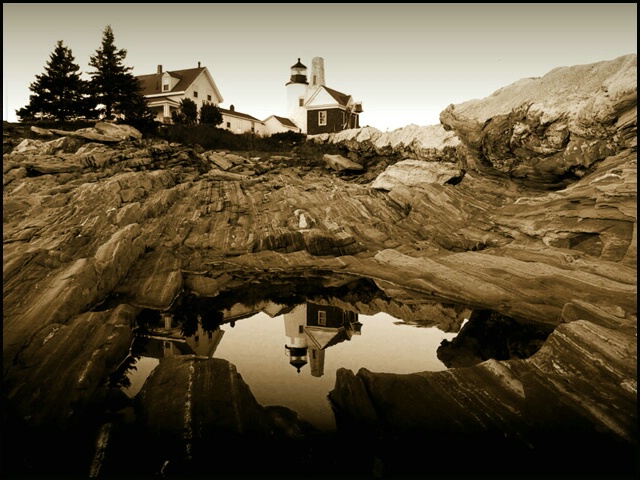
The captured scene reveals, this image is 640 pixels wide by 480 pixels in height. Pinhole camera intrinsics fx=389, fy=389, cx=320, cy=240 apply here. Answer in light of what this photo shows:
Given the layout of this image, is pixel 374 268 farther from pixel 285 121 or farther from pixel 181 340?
pixel 285 121

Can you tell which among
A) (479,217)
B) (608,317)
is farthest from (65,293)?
(479,217)

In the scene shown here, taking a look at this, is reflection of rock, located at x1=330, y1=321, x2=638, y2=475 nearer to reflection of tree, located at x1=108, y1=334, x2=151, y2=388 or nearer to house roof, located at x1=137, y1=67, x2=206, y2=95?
reflection of tree, located at x1=108, y1=334, x2=151, y2=388

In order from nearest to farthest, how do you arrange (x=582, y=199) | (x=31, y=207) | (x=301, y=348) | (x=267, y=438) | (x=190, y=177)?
(x=267, y=438)
(x=301, y=348)
(x=582, y=199)
(x=31, y=207)
(x=190, y=177)

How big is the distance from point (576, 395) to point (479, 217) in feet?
61.7

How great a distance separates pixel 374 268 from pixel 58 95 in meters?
39.8

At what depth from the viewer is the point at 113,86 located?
4150cm

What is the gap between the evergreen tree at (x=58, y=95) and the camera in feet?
134

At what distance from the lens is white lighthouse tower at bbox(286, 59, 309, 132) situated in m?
71.8

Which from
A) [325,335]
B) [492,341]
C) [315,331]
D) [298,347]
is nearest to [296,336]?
[315,331]

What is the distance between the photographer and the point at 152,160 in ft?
108

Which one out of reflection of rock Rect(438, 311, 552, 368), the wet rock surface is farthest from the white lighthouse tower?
reflection of rock Rect(438, 311, 552, 368)

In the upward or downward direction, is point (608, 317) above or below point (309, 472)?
above

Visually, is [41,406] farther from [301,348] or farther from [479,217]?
[479,217]

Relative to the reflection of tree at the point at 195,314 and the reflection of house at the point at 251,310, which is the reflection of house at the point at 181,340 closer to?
the reflection of tree at the point at 195,314
